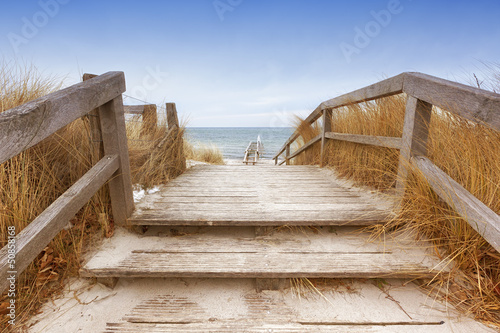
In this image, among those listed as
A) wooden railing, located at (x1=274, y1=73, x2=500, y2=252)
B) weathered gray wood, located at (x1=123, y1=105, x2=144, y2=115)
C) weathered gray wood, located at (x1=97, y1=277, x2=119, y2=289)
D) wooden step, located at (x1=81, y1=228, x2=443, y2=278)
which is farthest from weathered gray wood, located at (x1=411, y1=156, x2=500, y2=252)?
weathered gray wood, located at (x1=123, y1=105, x2=144, y2=115)

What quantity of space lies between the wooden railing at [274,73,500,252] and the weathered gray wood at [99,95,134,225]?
6.85 ft

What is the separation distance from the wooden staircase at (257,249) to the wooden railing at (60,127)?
330 millimetres

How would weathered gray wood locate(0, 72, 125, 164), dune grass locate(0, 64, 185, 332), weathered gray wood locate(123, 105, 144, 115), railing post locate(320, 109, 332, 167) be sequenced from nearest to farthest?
weathered gray wood locate(0, 72, 125, 164) → dune grass locate(0, 64, 185, 332) → weathered gray wood locate(123, 105, 144, 115) → railing post locate(320, 109, 332, 167)

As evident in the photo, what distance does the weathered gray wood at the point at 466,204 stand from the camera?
1088 millimetres

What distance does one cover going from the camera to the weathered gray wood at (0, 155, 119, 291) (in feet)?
3.40

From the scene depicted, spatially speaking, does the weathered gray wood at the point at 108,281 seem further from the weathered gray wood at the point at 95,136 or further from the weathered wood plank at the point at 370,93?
the weathered wood plank at the point at 370,93

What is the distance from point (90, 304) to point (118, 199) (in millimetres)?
698

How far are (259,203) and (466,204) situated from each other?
1.39 m

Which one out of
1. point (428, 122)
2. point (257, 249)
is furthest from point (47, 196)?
point (428, 122)

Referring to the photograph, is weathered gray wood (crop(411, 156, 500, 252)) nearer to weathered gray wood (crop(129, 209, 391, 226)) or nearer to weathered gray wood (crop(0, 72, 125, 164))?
weathered gray wood (crop(129, 209, 391, 226))

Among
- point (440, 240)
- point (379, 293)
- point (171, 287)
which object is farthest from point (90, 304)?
point (440, 240)

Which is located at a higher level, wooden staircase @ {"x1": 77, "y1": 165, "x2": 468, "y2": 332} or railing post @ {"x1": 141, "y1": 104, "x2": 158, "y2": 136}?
railing post @ {"x1": 141, "y1": 104, "x2": 158, "y2": 136}

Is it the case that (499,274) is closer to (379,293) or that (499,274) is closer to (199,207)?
(379,293)

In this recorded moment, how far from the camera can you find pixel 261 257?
59.6 inches
